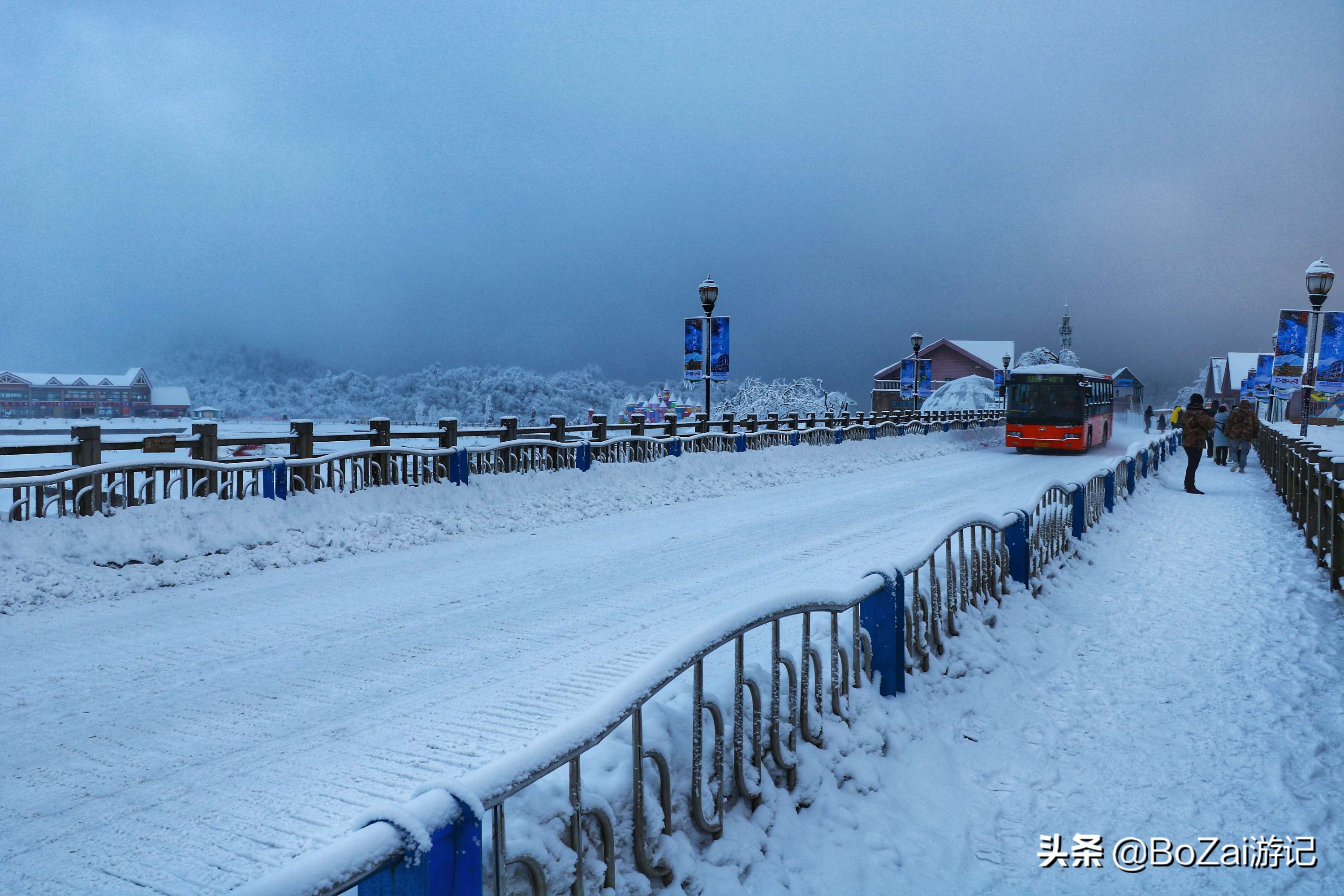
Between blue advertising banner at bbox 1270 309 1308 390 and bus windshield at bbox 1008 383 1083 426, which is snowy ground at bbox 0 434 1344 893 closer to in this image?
bus windshield at bbox 1008 383 1083 426

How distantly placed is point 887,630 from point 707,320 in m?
19.5

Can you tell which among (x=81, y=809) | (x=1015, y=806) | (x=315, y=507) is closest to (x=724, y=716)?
(x=1015, y=806)

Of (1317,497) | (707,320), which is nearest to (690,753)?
(1317,497)

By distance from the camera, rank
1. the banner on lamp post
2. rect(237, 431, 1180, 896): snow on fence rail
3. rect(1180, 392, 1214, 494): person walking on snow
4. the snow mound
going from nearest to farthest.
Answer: rect(237, 431, 1180, 896): snow on fence rail, rect(1180, 392, 1214, 494): person walking on snow, the banner on lamp post, the snow mound

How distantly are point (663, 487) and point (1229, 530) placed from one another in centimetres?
990

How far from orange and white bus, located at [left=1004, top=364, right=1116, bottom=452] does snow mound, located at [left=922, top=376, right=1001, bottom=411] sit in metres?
41.6

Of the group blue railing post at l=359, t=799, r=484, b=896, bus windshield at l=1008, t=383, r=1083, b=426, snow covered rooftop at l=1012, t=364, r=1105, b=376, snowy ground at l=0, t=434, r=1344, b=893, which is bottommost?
snowy ground at l=0, t=434, r=1344, b=893

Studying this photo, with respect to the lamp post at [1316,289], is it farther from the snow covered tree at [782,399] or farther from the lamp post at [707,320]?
the snow covered tree at [782,399]

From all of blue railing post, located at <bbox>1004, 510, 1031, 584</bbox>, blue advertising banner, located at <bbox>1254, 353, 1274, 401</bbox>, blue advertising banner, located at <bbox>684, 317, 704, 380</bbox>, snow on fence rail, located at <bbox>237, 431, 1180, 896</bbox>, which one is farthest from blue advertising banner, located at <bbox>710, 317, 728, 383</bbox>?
blue advertising banner, located at <bbox>1254, 353, 1274, 401</bbox>

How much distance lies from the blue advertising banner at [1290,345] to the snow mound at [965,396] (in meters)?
41.2

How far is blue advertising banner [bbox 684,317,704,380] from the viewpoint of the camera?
84.7ft

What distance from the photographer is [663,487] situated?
16.7m

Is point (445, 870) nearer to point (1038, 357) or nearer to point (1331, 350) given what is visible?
point (1331, 350)

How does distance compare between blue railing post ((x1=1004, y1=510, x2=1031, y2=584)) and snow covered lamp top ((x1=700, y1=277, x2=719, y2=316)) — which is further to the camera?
snow covered lamp top ((x1=700, y1=277, x2=719, y2=316))
